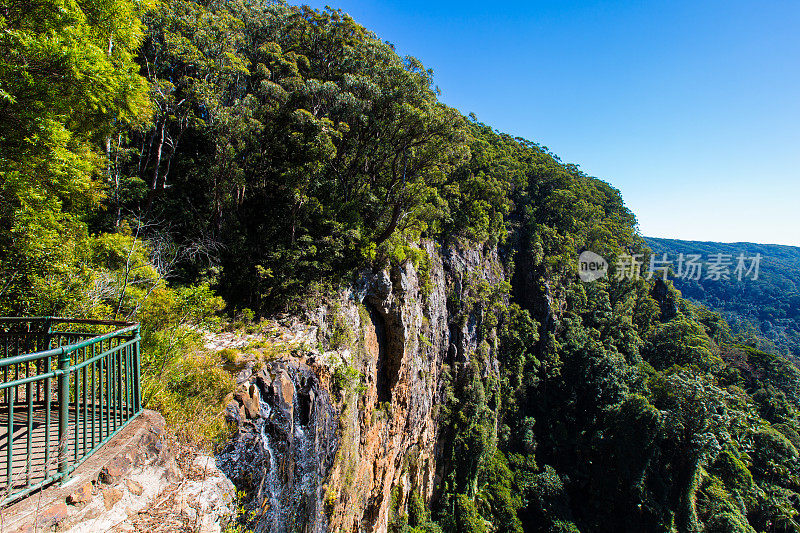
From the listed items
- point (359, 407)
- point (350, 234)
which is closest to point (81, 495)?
point (359, 407)

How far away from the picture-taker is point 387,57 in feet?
45.2

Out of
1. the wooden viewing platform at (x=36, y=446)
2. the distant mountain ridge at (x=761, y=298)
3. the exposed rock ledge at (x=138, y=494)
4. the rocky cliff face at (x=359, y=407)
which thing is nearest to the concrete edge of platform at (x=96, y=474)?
the exposed rock ledge at (x=138, y=494)

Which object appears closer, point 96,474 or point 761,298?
point 96,474

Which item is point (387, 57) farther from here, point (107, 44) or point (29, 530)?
point (29, 530)

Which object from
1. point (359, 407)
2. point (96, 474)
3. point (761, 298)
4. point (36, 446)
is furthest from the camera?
point (761, 298)

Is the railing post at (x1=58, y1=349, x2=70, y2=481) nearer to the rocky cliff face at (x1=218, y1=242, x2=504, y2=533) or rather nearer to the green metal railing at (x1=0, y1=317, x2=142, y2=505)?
the green metal railing at (x1=0, y1=317, x2=142, y2=505)

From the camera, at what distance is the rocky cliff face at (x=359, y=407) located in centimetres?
651

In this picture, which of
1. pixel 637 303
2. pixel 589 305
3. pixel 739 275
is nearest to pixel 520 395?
pixel 589 305

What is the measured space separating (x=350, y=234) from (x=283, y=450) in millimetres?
6895

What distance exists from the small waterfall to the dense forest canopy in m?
1.96

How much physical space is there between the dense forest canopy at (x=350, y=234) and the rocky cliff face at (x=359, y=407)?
1.44 m

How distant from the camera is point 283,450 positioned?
693cm

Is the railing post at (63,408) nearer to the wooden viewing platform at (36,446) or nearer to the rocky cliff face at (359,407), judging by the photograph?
the wooden viewing platform at (36,446)

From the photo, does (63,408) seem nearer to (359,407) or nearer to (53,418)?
(53,418)
